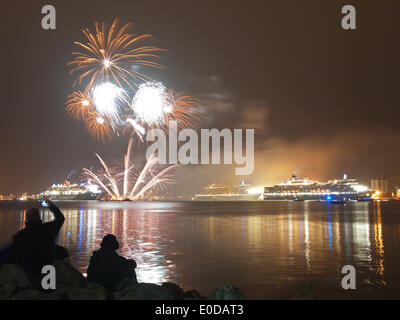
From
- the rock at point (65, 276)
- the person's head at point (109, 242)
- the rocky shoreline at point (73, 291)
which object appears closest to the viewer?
the rocky shoreline at point (73, 291)

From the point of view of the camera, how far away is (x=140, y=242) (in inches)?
766

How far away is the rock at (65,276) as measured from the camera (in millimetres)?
7109

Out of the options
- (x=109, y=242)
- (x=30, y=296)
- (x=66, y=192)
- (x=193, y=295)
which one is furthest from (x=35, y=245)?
(x=66, y=192)

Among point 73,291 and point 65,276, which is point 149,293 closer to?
point 73,291

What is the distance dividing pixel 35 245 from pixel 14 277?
73 cm

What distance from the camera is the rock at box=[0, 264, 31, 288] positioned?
19.7ft

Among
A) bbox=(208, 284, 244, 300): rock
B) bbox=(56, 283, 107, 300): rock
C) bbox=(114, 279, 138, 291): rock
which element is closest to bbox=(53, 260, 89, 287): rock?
bbox=(114, 279, 138, 291): rock

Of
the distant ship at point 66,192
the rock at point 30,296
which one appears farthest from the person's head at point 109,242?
the distant ship at point 66,192

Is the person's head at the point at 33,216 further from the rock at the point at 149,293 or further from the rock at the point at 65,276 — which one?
the rock at the point at 149,293

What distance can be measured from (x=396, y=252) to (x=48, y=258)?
560 inches

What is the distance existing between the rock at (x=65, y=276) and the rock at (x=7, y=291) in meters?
1.09

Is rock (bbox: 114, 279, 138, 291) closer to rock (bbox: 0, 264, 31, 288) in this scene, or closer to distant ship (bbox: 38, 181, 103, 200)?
rock (bbox: 0, 264, 31, 288)

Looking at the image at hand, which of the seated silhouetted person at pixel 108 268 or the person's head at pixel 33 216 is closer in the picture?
the person's head at pixel 33 216
